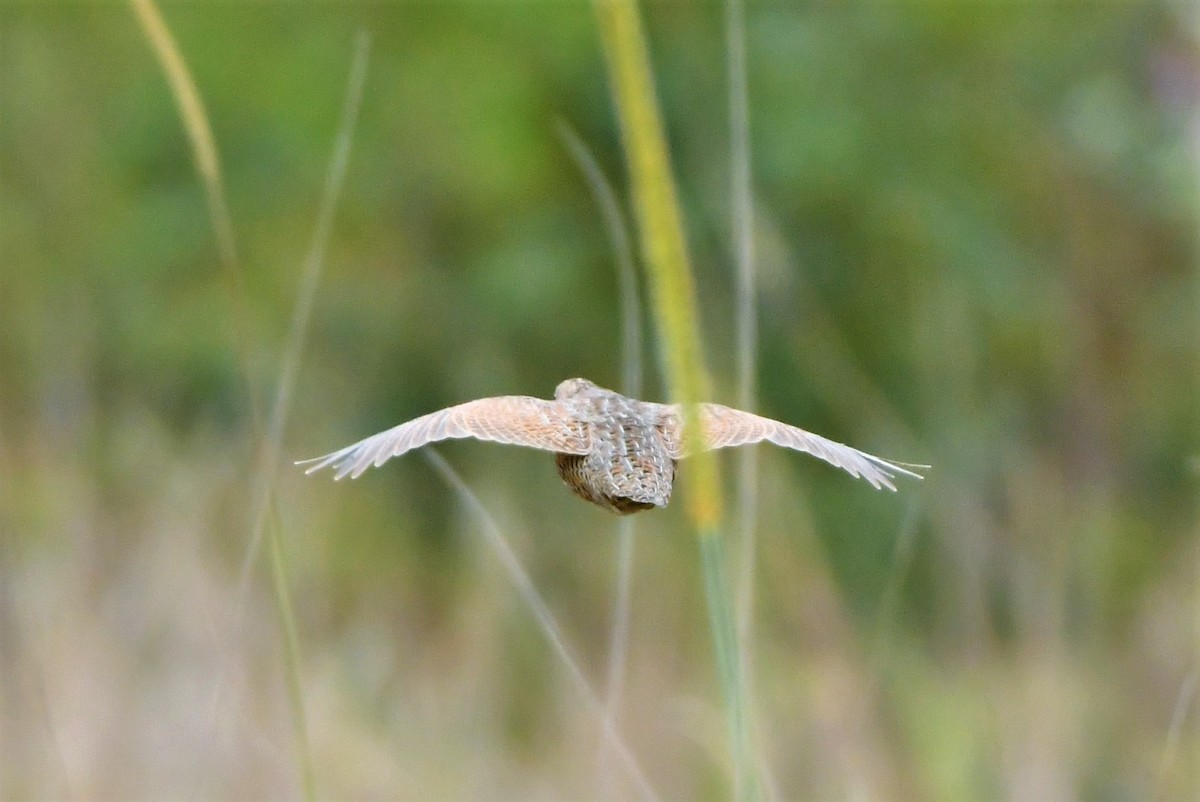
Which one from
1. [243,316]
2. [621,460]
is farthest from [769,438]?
[243,316]

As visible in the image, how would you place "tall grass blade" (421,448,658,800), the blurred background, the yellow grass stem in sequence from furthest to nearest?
the blurred background → "tall grass blade" (421,448,658,800) → the yellow grass stem

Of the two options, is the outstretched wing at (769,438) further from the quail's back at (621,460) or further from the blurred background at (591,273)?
the blurred background at (591,273)

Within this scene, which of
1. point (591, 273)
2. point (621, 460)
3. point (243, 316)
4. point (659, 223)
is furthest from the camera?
point (591, 273)

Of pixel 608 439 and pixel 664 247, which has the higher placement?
pixel 608 439

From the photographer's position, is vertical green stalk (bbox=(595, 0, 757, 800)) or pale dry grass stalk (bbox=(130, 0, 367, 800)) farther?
pale dry grass stalk (bbox=(130, 0, 367, 800))

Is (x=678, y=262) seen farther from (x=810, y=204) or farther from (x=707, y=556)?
(x=810, y=204)

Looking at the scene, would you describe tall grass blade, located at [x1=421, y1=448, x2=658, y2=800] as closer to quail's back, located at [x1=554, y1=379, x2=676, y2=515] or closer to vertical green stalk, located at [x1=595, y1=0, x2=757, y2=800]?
quail's back, located at [x1=554, y1=379, x2=676, y2=515]

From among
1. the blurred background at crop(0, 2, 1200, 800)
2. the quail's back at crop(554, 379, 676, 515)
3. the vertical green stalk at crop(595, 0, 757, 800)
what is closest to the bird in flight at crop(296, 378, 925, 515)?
the quail's back at crop(554, 379, 676, 515)

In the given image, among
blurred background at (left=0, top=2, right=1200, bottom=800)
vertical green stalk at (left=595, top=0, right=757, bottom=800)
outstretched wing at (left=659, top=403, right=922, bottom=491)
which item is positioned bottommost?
vertical green stalk at (left=595, top=0, right=757, bottom=800)

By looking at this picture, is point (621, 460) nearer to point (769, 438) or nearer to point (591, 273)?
point (769, 438)
